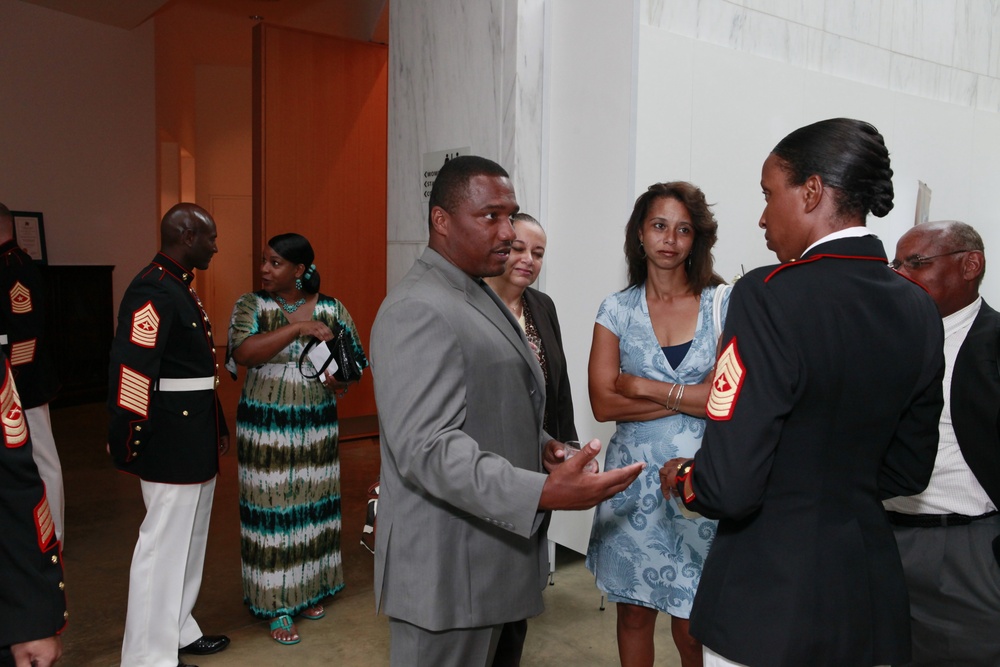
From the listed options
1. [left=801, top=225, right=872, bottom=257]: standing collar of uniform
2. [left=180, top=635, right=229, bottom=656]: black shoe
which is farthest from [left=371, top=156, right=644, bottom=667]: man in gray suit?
[left=180, top=635, right=229, bottom=656]: black shoe

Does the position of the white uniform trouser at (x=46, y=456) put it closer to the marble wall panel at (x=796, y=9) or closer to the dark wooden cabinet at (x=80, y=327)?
the marble wall panel at (x=796, y=9)

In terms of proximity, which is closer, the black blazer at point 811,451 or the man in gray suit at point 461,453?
the black blazer at point 811,451

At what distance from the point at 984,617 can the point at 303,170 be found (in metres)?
6.26

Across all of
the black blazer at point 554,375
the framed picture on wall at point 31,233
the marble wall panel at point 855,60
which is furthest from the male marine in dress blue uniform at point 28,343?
the framed picture on wall at point 31,233

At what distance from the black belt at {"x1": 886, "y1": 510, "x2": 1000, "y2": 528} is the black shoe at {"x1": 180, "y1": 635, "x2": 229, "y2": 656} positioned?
2.76 m

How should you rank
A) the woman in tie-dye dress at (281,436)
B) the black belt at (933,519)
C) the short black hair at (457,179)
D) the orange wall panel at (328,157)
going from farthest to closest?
1. the orange wall panel at (328,157)
2. the woman in tie-dye dress at (281,436)
3. the black belt at (933,519)
4. the short black hair at (457,179)

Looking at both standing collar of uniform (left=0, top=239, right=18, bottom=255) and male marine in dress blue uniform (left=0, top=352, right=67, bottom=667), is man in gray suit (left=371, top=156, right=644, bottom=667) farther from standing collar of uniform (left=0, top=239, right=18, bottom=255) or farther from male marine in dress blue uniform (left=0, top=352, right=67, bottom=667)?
standing collar of uniform (left=0, top=239, right=18, bottom=255)

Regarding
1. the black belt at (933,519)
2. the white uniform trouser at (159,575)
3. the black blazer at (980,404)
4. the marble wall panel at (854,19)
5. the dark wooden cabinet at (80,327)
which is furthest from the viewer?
the dark wooden cabinet at (80,327)

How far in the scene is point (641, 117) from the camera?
3809 millimetres

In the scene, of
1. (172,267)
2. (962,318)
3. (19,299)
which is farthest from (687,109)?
(19,299)

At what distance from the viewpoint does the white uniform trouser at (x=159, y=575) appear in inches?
120

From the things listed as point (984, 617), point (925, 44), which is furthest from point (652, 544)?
point (925, 44)

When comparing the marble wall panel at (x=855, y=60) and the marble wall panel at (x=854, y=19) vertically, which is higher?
the marble wall panel at (x=854, y=19)

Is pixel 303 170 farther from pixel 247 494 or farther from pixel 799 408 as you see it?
pixel 799 408
